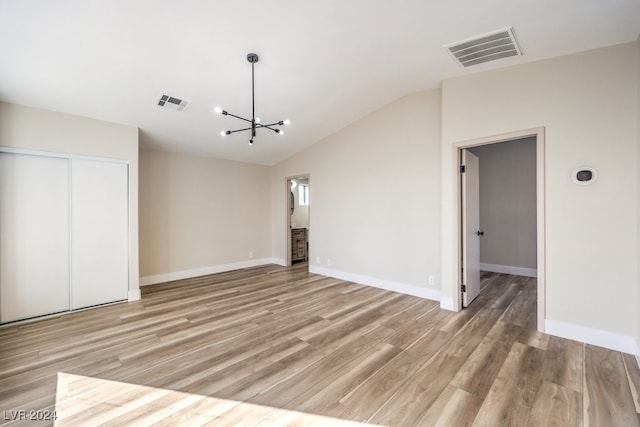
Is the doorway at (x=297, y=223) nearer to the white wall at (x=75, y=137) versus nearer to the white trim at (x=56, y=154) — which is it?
the white wall at (x=75, y=137)

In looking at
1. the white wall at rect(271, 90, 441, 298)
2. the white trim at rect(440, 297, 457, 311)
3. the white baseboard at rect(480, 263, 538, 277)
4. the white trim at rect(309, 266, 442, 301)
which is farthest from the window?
the white trim at rect(440, 297, 457, 311)

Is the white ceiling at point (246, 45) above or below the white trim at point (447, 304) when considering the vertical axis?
above

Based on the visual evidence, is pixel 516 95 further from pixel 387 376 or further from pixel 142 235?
pixel 142 235

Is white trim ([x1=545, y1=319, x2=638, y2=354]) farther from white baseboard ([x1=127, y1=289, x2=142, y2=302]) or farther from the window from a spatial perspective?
the window

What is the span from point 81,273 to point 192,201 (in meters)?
2.32

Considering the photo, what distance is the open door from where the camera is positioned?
3824mm

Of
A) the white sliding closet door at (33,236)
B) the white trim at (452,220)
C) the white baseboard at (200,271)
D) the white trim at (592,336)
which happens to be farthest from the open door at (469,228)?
the white sliding closet door at (33,236)

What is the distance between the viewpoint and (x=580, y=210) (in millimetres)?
2887

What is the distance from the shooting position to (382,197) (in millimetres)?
4820

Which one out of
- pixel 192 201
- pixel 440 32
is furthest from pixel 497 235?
pixel 192 201

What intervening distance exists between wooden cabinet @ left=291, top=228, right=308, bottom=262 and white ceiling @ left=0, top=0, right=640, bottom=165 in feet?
11.7

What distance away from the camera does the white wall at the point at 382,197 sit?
14.0 feet

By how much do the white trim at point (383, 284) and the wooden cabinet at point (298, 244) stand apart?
1.15 meters

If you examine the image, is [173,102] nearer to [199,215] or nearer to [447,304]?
[199,215]
